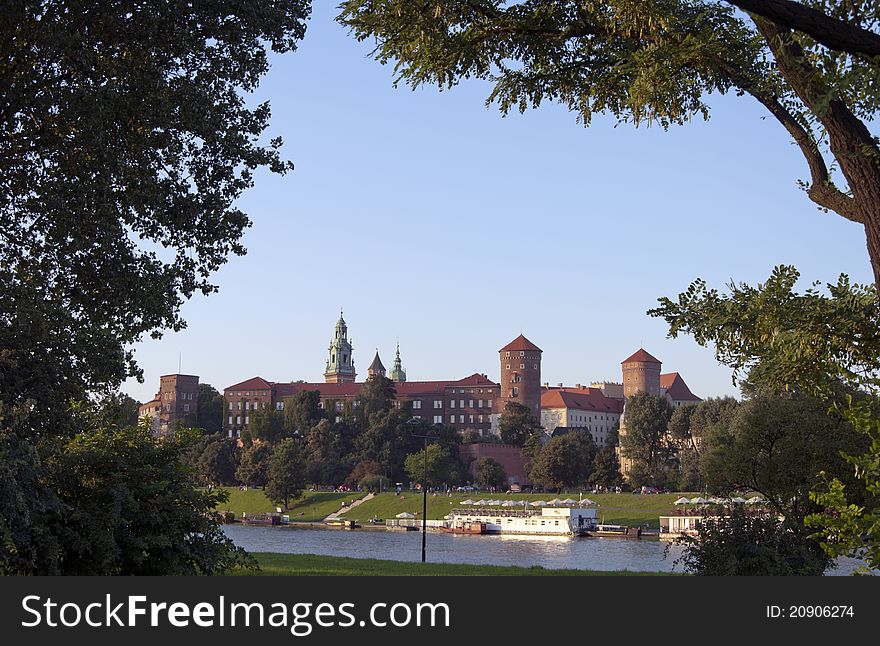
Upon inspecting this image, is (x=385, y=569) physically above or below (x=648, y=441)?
below

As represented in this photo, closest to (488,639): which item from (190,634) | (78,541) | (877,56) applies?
(190,634)

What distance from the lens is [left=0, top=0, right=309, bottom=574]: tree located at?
12266 millimetres

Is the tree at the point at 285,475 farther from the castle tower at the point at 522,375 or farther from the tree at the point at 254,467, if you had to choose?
the castle tower at the point at 522,375

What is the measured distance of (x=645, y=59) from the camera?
24.5 feet

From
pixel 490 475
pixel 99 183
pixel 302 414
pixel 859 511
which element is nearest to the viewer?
pixel 859 511

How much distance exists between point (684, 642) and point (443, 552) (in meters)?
44.4

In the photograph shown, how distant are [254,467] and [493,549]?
5176cm

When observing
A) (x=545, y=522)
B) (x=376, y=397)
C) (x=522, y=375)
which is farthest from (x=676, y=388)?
(x=545, y=522)

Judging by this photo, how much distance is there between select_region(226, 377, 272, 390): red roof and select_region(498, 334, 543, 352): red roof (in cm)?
3485

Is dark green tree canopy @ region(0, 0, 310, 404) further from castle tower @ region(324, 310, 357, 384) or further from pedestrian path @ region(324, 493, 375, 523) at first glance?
castle tower @ region(324, 310, 357, 384)

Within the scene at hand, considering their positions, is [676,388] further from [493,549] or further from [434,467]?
[493,549]

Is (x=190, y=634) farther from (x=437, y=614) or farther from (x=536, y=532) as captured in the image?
(x=536, y=532)

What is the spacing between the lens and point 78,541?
42.7 feet

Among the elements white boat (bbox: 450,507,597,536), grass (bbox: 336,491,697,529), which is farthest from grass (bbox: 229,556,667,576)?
grass (bbox: 336,491,697,529)
